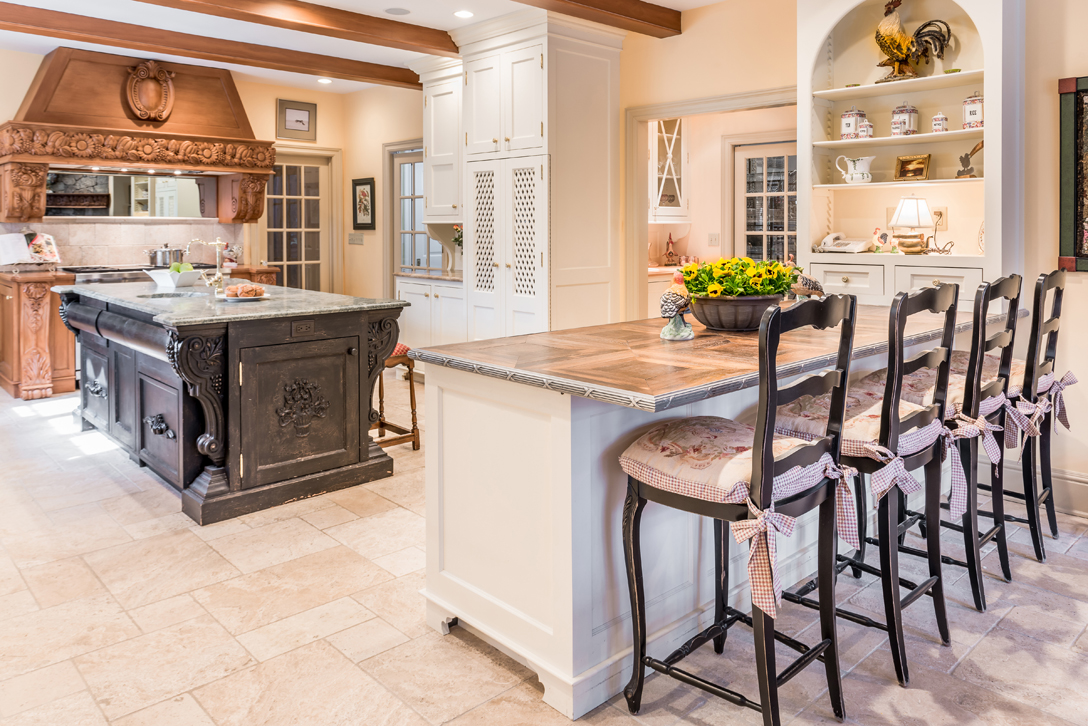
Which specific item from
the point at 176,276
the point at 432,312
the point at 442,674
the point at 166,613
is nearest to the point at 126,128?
the point at 176,276

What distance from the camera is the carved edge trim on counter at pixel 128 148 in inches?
231

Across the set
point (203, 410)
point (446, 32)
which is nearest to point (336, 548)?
point (203, 410)

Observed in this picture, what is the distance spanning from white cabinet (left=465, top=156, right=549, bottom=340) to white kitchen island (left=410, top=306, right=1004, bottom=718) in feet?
8.98

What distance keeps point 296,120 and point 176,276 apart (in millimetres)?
3701

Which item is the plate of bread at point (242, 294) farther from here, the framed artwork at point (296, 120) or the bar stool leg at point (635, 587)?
the framed artwork at point (296, 120)

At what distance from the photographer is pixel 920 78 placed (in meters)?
3.64

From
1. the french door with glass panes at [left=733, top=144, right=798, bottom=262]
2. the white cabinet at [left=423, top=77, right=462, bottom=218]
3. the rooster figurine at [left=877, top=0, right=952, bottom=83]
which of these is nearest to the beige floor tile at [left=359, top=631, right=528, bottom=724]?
the rooster figurine at [left=877, top=0, right=952, bottom=83]

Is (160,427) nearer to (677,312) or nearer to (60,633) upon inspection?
(60,633)

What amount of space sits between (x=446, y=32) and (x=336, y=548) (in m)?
3.84

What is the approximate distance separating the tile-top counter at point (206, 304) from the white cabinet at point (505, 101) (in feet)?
5.71

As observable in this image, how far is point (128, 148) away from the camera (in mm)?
6277

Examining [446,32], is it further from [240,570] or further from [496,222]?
[240,570]

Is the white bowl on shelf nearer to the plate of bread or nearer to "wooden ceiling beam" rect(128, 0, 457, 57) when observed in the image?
the plate of bread

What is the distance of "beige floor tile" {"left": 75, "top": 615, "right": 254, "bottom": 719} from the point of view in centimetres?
213
